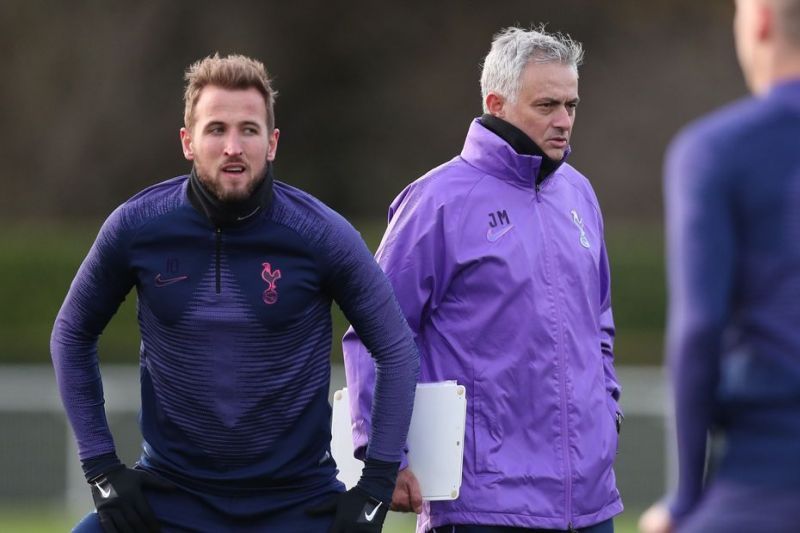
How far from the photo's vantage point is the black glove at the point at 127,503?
477cm

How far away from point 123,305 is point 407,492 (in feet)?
32.8

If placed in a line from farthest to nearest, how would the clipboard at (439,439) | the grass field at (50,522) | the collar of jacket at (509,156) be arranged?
the grass field at (50,522) → the collar of jacket at (509,156) → the clipboard at (439,439)

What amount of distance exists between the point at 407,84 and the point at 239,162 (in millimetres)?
17195

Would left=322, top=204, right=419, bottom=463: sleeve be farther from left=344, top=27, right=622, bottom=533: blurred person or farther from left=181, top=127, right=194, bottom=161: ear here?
left=181, top=127, right=194, bottom=161: ear

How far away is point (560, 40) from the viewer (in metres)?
5.60

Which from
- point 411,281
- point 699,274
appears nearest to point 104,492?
point 411,281

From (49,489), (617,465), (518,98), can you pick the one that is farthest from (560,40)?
(49,489)

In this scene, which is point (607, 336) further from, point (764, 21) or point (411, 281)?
point (764, 21)

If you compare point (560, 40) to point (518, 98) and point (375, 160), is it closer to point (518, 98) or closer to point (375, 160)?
point (518, 98)

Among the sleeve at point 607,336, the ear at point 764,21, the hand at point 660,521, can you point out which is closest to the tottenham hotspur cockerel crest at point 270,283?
the sleeve at point 607,336

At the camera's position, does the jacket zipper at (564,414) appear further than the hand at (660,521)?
Yes

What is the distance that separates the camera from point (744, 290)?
3391 mm

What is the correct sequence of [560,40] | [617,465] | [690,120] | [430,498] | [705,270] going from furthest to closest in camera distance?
[690,120] < [617,465] < [560,40] < [430,498] < [705,270]

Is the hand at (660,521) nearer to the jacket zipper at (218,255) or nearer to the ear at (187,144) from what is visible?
the jacket zipper at (218,255)
